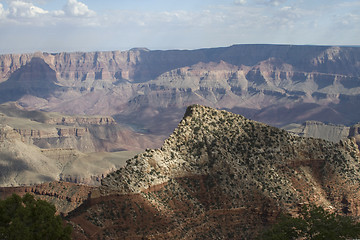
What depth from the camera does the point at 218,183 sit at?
186 ft

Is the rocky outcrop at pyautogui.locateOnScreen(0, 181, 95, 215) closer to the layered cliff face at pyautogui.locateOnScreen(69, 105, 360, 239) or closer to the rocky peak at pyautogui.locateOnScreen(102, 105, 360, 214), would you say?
the rocky peak at pyautogui.locateOnScreen(102, 105, 360, 214)

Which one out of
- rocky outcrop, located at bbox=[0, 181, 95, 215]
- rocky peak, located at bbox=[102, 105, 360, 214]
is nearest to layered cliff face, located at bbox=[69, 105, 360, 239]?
rocky peak, located at bbox=[102, 105, 360, 214]

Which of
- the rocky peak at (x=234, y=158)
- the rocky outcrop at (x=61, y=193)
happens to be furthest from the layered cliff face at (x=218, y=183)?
the rocky outcrop at (x=61, y=193)

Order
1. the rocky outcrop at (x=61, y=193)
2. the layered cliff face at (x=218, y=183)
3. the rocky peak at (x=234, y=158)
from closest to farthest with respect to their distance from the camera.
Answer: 1. the layered cliff face at (x=218, y=183)
2. the rocky peak at (x=234, y=158)
3. the rocky outcrop at (x=61, y=193)

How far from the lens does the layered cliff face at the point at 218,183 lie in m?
49.4

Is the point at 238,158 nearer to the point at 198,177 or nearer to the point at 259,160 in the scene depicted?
the point at 259,160

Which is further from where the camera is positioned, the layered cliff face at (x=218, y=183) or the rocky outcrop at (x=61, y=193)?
the rocky outcrop at (x=61, y=193)

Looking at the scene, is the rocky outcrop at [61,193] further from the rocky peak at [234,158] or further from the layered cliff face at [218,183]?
the layered cliff face at [218,183]

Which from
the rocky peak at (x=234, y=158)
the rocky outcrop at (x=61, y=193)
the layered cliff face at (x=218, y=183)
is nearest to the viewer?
the layered cliff face at (x=218, y=183)

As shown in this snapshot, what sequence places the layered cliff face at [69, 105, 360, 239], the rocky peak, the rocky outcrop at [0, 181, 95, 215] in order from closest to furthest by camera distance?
the layered cliff face at [69, 105, 360, 239]
the rocky peak
the rocky outcrop at [0, 181, 95, 215]

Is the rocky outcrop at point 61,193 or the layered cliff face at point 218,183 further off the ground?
the layered cliff face at point 218,183

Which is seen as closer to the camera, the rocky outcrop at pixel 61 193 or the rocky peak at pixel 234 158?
the rocky peak at pixel 234 158

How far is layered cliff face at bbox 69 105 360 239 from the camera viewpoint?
1945 inches

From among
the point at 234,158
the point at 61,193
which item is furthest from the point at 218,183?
the point at 61,193
